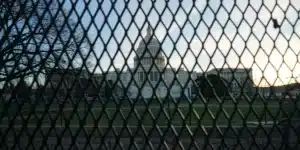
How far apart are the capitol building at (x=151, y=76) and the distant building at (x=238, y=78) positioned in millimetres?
182

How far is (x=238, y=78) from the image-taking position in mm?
1858

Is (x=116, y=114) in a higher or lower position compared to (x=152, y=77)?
lower

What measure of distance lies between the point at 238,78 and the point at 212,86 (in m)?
0.18

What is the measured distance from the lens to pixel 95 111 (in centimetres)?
186

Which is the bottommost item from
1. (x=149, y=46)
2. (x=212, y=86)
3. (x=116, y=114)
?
(x=116, y=114)

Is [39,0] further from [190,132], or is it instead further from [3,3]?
[190,132]

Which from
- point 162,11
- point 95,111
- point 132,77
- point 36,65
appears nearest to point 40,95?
point 36,65

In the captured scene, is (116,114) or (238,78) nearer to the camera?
(116,114)

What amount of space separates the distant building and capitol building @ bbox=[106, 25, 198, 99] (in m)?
0.18

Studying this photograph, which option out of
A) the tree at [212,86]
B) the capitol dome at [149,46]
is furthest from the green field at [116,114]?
the capitol dome at [149,46]

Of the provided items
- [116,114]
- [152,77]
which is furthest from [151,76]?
[116,114]

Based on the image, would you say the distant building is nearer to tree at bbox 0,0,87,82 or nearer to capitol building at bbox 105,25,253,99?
capitol building at bbox 105,25,253,99

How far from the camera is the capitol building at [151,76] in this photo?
1.74m

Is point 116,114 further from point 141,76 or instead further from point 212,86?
point 212,86
